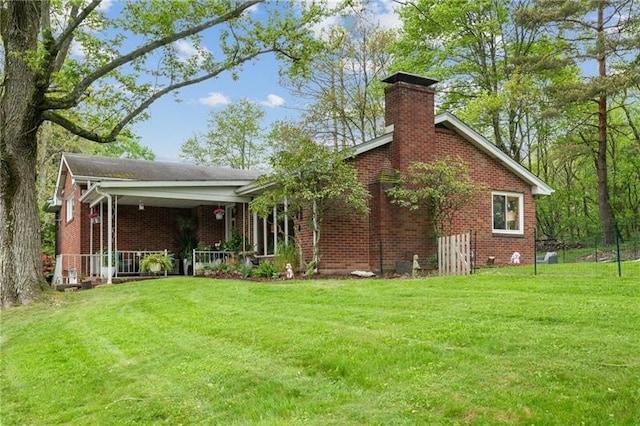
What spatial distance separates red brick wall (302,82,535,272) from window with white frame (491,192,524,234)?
0.33 m

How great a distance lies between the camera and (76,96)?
40.8ft

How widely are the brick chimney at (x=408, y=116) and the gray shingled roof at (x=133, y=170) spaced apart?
20.4 feet

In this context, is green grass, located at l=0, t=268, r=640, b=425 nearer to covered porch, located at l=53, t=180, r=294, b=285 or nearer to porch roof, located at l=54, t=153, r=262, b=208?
porch roof, located at l=54, t=153, r=262, b=208

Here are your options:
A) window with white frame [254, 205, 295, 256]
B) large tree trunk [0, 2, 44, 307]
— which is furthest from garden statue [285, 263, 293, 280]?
large tree trunk [0, 2, 44, 307]

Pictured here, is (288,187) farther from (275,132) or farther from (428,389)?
(275,132)

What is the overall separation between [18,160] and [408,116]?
31.7 ft

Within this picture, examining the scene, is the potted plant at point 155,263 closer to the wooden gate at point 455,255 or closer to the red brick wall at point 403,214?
the red brick wall at point 403,214

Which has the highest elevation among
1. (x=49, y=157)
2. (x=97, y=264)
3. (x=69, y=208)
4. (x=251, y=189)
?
(x=49, y=157)

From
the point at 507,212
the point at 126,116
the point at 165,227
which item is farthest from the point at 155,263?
Result: the point at 507,212

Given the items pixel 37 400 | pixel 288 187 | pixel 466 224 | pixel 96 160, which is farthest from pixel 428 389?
pixel 96 160

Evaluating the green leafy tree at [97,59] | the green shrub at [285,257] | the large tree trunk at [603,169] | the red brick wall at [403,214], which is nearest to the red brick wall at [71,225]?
the green leafy tree at [97,59]

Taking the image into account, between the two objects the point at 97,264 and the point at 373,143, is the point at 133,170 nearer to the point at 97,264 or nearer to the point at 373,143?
the point at 97,264

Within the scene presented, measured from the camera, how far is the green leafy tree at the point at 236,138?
40.2 meters

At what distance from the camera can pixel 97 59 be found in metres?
13.3
